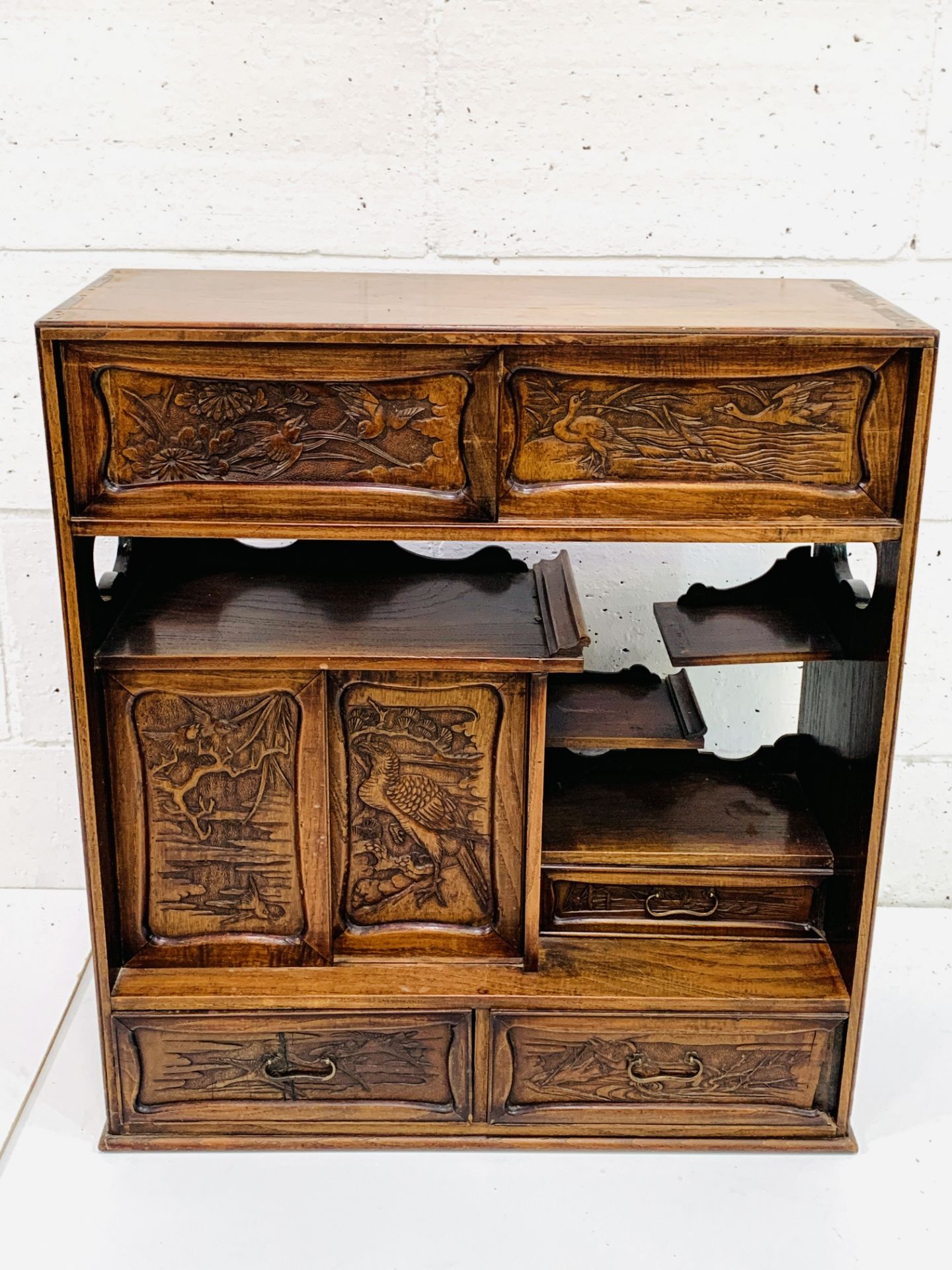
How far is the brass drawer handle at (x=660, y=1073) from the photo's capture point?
6.63ft

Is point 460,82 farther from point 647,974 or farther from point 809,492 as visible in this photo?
point 647,974

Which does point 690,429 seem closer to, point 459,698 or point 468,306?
point 468,306

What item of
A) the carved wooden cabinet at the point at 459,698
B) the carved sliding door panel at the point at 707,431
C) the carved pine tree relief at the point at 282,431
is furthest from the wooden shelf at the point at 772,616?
the carved pine tree relief at the point at 282,431

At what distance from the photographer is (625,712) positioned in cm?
213

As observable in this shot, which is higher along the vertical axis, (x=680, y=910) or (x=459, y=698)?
(x=459, y=698)

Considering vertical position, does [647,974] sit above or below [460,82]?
below

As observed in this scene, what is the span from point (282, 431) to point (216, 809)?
558 millimetres

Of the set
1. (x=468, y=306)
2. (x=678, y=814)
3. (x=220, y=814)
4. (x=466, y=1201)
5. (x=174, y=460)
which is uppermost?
(x=468, y=306)

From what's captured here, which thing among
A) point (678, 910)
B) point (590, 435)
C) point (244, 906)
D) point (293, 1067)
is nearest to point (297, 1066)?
point (293, 1067)

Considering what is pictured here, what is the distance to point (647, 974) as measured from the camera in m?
2.03

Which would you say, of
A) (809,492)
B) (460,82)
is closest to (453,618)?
(809,492)

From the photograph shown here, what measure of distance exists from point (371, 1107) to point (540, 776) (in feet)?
1.87

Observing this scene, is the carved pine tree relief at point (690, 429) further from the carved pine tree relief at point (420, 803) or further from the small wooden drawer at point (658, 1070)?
the small wooden drawer at point (658, 1070)

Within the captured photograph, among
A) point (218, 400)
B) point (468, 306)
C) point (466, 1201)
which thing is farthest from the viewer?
point (466, 1201)
